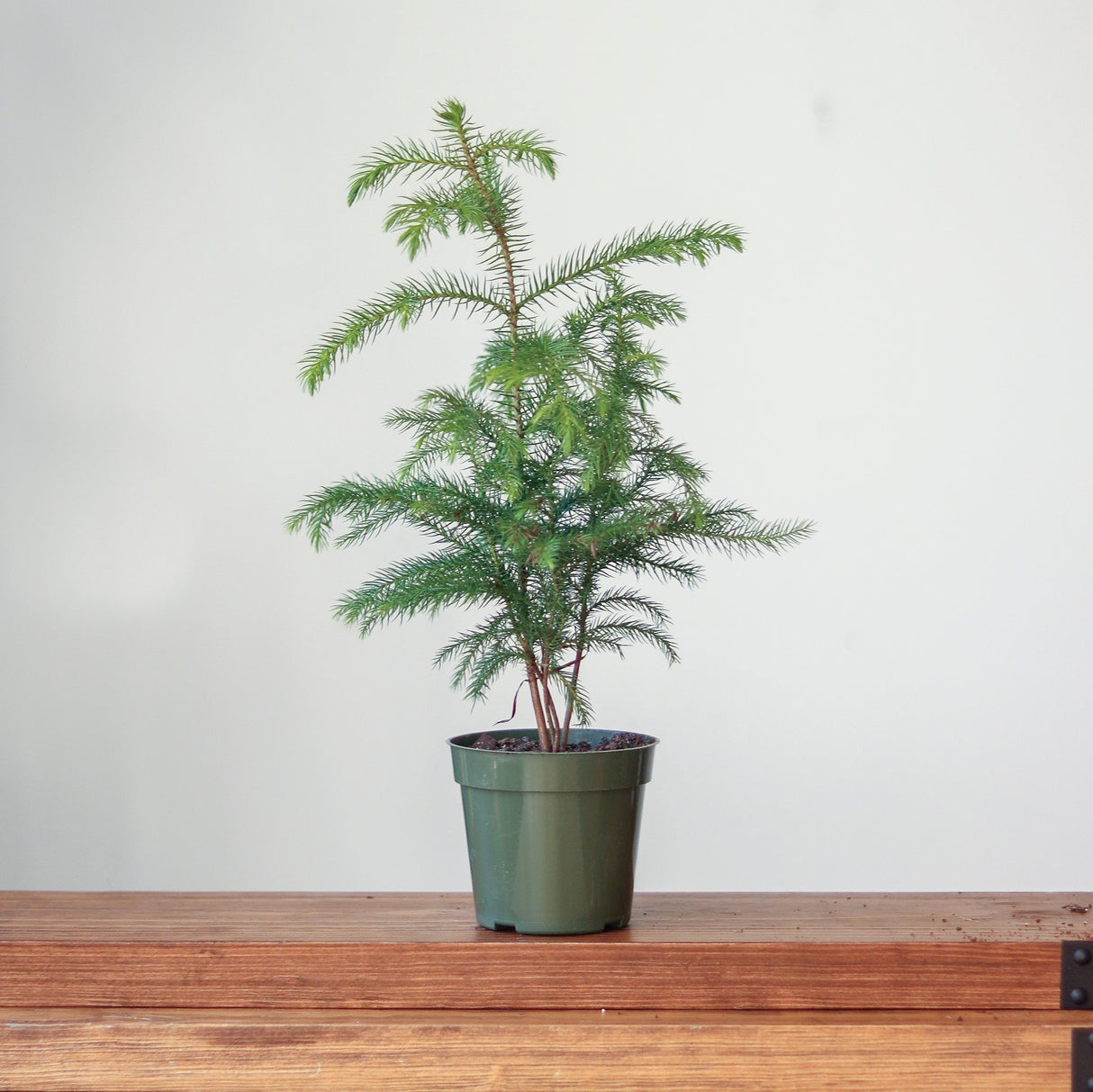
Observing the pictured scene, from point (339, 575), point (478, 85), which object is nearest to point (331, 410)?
point (339, 575)

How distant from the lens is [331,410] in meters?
2.14

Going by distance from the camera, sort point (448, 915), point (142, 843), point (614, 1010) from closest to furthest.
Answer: point (614, 1010) → point (448, 915) → point (142, 843)

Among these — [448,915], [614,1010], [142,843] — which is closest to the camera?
[614,1010]

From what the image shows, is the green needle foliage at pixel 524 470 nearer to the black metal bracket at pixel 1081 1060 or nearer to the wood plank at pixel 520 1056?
the wood plank at pixel 520 1056

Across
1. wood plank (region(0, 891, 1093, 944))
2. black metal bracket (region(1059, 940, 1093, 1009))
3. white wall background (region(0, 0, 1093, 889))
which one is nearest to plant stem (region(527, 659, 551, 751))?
wood plank (region(0, 891, 1093, 944))

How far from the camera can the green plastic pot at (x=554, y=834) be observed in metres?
1.10

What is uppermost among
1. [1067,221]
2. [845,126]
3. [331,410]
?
[845,126]

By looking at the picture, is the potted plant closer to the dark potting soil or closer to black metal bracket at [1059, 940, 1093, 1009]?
the dark potting soil

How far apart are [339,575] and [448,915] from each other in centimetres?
104

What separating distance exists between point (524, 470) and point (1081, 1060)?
670 mm

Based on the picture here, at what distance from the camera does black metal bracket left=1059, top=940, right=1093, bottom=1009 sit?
106 centimetres

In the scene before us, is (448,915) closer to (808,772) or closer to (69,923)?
(69,923)

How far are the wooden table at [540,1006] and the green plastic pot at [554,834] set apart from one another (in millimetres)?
27

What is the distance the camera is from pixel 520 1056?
3.32ft
